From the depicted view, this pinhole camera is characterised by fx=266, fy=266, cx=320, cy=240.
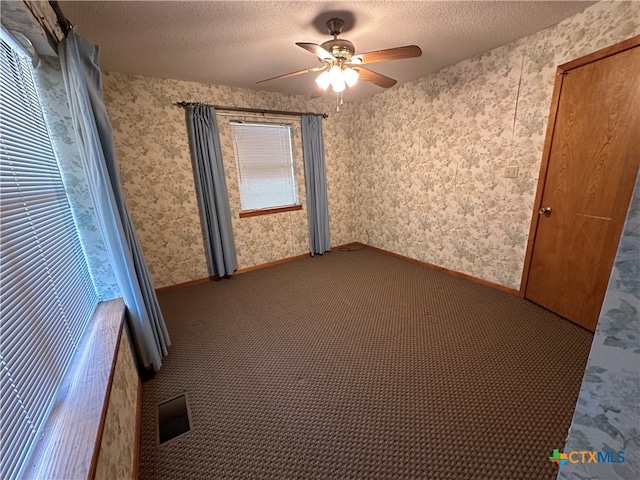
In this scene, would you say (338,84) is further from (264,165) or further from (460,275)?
(460,275)

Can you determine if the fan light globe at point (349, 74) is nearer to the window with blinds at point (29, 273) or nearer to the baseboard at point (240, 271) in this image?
the window with blinds at point (29, 273)

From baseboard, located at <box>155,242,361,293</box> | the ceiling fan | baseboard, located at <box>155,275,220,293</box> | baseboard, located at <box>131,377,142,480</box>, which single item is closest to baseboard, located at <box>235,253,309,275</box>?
baseboard, located at <box>155,242,361,293</box>

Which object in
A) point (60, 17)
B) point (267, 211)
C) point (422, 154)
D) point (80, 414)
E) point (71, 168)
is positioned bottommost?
point (80, 414)

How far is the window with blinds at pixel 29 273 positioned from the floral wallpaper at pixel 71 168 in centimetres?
→ 5

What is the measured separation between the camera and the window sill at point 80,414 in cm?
76

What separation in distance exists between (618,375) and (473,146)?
2.75m

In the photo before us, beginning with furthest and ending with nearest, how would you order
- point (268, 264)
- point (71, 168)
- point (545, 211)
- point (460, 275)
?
point (268, 264)
point (460, 275)
point (545, 211)
point (71, 168)

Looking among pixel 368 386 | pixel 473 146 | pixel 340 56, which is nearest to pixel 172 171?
pixel 340 56

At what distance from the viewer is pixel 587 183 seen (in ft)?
6.36

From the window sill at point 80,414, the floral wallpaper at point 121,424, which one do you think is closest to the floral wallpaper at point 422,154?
the floral wallpaper at point 121,424

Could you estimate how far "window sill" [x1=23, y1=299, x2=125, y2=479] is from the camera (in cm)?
76

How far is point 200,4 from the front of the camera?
62.2 inches

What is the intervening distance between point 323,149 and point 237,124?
1222 mm

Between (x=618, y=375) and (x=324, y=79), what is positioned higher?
(x=324, y=79)
